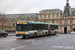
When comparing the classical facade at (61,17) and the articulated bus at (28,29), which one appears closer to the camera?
the articulated bus at (28,29)

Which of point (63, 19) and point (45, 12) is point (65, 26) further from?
point (45, 12)

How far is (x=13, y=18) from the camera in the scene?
10519 cm

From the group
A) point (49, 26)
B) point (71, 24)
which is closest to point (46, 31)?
point (49, 26)

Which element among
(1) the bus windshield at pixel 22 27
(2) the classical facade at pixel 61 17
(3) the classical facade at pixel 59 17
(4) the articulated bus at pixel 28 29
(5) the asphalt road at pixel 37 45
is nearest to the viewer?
(5) the asphalt road at pixel 37 45

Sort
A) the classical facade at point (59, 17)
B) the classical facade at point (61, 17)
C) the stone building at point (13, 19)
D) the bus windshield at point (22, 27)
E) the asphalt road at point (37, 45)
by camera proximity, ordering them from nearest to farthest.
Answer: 1. the asphalt road at point (37, 45)
2. the bus windshield at point (22, 27)
3. the classical facade at point (61, 17)
4. the classical facade at point (59, 17)
5. the stone building at point (13, 19)

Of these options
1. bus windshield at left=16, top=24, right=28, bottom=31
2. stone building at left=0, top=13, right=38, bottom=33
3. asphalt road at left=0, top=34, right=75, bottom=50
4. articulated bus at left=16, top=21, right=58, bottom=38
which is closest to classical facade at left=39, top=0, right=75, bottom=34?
stone building at left=0, top=13, right=38, bottom=33

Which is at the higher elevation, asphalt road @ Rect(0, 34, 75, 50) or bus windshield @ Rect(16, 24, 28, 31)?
bus windshield @ Rect(16, 24, 28, 31)

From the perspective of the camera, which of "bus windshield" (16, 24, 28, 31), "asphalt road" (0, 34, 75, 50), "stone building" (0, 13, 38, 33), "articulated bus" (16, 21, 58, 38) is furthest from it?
"stone building" (0, 13, 38, 33)

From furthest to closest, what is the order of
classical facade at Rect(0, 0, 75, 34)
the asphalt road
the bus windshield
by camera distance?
1. classical facade at Rect(0, 0, 75, 34)
2. the bus windshield
3. the asphalt road

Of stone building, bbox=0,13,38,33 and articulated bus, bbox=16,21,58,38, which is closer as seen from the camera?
articulated bus, bbox=16,21,58,38

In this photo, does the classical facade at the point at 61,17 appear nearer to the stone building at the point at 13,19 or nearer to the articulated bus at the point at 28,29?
the stone building at the point at 13,19

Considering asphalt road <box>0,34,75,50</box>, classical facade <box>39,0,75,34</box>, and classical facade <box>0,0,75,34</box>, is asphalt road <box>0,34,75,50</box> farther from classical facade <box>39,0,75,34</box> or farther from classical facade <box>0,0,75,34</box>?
classical facade <box>0,0,75,34</box>

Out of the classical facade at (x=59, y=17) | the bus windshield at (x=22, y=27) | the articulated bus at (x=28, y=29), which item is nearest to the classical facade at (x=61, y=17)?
the classical facade at (x=59, y=17)

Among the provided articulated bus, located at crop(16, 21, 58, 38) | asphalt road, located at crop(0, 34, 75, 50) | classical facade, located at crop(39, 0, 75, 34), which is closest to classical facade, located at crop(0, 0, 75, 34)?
classical facade, located at crop(39, 0, 75, 34)
